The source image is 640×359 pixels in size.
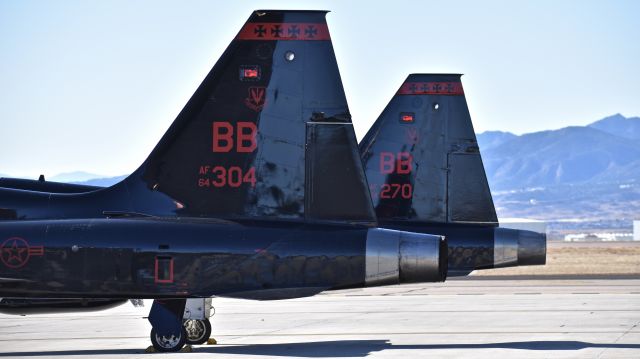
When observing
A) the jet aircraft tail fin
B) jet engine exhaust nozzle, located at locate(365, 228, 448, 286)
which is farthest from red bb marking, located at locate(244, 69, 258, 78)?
jet engine exhaust nozzle, located at locate(365, 228, 448, 286)

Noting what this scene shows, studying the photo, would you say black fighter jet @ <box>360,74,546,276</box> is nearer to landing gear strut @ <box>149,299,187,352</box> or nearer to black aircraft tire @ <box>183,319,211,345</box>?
black aircraft tire @ <box>183,319,211,345</box>

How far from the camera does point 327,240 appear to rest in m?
20.9

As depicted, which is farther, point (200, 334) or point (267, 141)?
point (200, 334)

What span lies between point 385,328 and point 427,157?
512cm

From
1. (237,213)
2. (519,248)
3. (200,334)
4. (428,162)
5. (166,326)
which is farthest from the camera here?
(428,162)

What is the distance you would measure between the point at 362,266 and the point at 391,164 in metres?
10.0

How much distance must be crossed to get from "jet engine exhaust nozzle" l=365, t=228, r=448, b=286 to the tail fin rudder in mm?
8950

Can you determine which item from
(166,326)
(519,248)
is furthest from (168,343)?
(519,248)

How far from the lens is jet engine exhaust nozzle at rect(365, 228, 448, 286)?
67.9 feet

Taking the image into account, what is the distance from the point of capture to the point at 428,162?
1189 inches

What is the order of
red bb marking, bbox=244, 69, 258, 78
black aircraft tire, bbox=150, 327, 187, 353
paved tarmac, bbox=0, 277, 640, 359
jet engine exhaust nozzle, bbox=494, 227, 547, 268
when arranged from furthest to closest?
jet engine exhaust nozzle, bbox=494, 227, 547, 268 < paved tarmac, bbox=0, 277, 640, 359 < red bb marking, bbox=244, 69, 258, 78 < black aircraft tire, bbox=150, 327, 187, 353

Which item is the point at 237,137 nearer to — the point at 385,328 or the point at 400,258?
the point at 400,258

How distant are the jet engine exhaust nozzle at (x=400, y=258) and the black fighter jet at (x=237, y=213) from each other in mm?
18

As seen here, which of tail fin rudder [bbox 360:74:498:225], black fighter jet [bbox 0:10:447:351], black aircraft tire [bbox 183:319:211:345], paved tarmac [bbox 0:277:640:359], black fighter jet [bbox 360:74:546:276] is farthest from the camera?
tail fin rudder [bbox 360:74:498:225]
